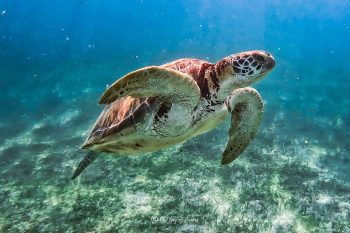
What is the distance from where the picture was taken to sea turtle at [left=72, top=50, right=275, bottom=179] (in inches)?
125

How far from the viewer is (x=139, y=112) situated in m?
3.68

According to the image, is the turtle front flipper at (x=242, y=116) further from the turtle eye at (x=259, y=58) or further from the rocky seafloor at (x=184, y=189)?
the rocky seafloor at (x=184, y=189)

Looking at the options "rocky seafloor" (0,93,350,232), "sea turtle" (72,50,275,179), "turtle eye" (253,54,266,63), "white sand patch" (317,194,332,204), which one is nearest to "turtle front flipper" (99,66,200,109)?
"sea turtle" (72,50,275,179)

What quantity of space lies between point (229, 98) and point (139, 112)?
1090 mm

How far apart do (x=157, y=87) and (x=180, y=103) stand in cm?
35

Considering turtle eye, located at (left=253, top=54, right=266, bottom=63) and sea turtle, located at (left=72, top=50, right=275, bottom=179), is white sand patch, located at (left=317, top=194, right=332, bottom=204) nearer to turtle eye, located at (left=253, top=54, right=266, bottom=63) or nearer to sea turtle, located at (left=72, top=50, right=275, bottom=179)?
sea turtle, located at (left=72, top=50, right=275, bottom=179)

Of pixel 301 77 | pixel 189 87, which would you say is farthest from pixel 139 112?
pixel 301 77

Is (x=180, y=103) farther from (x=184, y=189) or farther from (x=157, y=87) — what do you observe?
(x=184, y=189)

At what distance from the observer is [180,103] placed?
349 cm

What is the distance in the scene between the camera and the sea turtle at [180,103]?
317cm

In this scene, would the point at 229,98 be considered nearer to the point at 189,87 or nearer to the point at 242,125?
the point at 242,125

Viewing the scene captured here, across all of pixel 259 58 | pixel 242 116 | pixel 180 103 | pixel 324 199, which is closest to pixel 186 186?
pixel 242 116

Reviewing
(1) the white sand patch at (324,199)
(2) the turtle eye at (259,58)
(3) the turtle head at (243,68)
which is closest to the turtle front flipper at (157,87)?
(3) the turtle head at (243,68)

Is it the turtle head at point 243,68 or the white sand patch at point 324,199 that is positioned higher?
the turtle head at point 243,68
